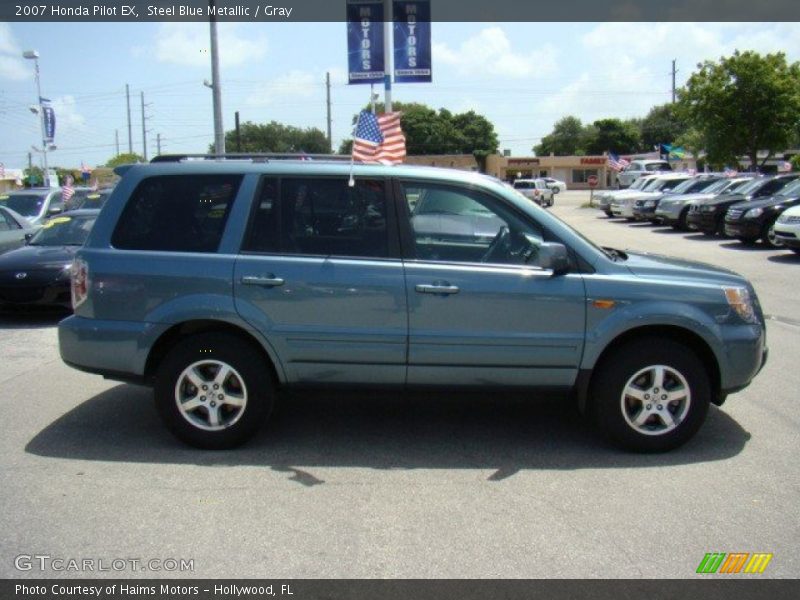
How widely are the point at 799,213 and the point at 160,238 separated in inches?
546

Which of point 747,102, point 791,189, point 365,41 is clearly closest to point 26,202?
point 365,41

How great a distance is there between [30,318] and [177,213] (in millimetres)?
6604

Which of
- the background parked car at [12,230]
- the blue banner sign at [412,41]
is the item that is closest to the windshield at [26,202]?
the background parked car at [12,230]

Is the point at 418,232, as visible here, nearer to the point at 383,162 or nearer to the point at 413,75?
the point at 383,162

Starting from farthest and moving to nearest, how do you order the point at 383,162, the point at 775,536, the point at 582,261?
the point at 383,162 < the point at 582,261 < the point at 775,536

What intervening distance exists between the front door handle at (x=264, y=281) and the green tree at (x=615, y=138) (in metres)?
93.3

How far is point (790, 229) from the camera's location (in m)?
14.9

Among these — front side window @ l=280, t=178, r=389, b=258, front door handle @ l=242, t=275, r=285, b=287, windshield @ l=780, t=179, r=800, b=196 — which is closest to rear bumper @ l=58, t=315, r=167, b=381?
front door handle @ l=242, t=275, r=285, b=287

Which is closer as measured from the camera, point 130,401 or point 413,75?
point 130,401

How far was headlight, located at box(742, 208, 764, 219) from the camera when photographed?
17.3 metres

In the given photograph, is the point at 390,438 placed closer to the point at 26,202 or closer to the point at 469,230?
the point at 469,230

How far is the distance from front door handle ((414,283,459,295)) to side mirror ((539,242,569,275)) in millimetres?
578
